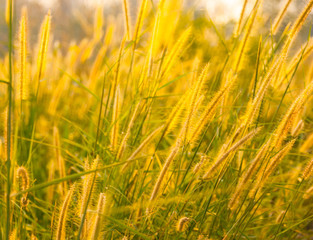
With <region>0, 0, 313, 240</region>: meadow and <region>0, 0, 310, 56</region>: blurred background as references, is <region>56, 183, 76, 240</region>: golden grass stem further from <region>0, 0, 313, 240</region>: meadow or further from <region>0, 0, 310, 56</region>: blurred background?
<region>0, 0, 310, 56</region>: blurred background

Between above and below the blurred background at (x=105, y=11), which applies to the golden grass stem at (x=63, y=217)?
below

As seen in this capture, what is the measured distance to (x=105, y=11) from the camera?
178 inches

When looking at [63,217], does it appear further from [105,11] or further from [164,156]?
[105,11]

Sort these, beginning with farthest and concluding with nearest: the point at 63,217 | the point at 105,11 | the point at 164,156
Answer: the point at 105,11, the point at 164,156, the point at 63,217

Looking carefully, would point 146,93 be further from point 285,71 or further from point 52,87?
point 52,87

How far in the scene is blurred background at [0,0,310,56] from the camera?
49.1 inches

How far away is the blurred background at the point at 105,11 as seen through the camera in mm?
1248

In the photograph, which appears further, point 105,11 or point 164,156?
point 105,11

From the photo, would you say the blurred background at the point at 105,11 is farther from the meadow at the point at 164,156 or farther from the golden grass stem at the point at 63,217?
the golden grass stem at the point at 63,217

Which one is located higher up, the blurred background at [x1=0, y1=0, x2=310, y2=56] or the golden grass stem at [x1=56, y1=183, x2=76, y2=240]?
the blurred background at [x1=0, y1=0, x2=310, y2=56]

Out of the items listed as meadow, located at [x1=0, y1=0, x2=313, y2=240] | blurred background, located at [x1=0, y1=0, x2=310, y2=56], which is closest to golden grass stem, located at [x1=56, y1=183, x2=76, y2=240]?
meadow, located at [x1=0, y1=0, x2=313, y2=240]

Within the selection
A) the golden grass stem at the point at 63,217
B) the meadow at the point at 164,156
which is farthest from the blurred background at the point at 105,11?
the golden grass stem at the point at 63,217

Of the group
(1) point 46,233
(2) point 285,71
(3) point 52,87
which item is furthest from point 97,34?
(1) point 46,233

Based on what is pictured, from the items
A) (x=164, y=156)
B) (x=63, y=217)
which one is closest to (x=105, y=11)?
(x=164, y=156)
